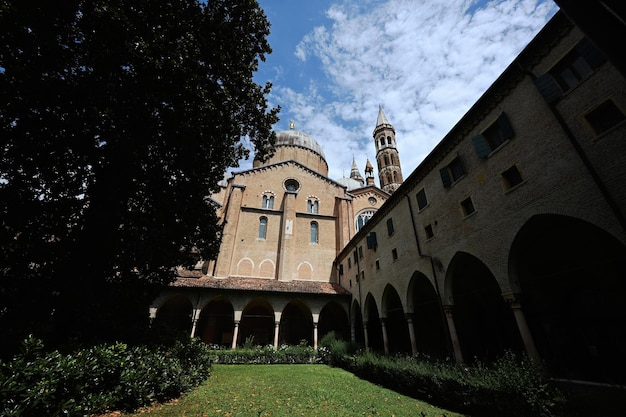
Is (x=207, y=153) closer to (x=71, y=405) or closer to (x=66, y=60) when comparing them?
(x=66, y=60)

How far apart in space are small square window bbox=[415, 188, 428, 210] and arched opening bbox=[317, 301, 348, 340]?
1420 cm

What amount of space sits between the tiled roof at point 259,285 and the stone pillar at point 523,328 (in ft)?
48.8

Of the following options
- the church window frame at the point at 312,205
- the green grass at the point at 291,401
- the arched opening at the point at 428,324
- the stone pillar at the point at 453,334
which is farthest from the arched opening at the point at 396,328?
the church window frame at the point at 312,205

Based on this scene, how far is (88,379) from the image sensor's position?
608 centimetres

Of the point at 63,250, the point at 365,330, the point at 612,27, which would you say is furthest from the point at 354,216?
the point at 612,27

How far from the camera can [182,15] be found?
854 cm

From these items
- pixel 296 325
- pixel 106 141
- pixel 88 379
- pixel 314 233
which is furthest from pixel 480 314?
pixel 106 141

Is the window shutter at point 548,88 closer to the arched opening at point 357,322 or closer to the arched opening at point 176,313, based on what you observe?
the arched opening at point 357,322

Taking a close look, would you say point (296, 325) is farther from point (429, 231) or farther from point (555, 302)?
point (555, 302)

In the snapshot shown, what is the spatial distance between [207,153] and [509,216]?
11.1 meters

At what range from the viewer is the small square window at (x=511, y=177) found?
341 inches

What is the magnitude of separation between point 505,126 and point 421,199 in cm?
532

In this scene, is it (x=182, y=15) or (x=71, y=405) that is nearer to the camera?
(x=71, y=405)

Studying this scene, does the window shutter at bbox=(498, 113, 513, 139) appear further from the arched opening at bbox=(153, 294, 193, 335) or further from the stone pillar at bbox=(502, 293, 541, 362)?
the arched opening at bbox=(153, 294, 193, 335)
